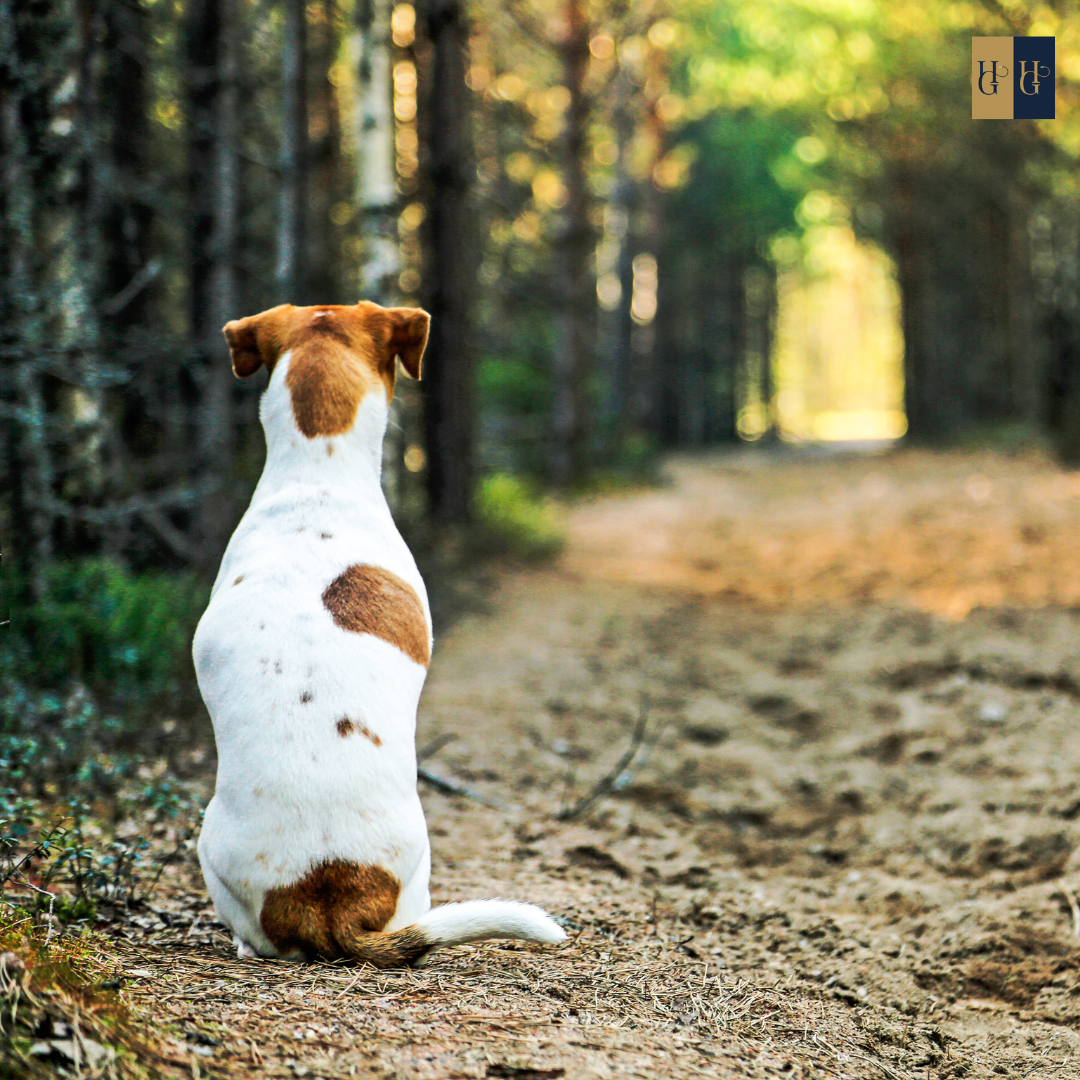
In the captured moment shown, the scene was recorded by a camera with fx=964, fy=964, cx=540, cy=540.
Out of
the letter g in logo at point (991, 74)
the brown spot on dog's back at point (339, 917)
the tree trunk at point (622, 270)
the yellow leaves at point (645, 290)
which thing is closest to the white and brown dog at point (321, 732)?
the brown spot on dog's back at point (339, 917)

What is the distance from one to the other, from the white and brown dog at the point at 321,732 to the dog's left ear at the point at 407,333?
376 mm

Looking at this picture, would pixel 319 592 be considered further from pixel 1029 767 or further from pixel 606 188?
pixel 606 188

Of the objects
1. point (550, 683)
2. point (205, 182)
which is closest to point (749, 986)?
point (550, 683)

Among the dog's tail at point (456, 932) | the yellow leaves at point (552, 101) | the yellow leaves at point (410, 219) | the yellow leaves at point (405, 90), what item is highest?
the yellow leaves at point (552, 101)

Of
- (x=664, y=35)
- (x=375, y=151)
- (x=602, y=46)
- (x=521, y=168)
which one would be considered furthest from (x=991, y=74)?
(x=521, y=168)

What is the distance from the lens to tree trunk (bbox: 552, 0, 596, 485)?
53.7 ft

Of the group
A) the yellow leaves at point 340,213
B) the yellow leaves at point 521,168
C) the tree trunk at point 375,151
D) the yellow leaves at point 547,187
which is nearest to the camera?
the tree trunk at point 375,151

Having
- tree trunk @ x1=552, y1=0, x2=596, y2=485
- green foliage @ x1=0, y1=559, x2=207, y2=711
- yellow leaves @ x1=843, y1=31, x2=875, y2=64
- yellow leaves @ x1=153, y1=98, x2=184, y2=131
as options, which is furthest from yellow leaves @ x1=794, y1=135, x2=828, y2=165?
green foliage @ x1=0, y1=559, x2=207, y2=711

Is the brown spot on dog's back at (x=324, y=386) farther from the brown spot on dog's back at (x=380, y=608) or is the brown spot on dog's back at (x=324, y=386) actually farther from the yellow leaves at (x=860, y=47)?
the yellow leaves at (x=860, y=47)

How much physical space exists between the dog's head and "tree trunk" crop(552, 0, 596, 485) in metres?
13.0

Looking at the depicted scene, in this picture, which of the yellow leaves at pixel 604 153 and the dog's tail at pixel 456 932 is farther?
the yellow leaves at pixel 604 153

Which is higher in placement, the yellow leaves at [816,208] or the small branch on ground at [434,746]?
the yellow leaves at [816,208]

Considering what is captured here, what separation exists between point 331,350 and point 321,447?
37cm

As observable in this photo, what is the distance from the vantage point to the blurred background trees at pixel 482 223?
19.7 ft
